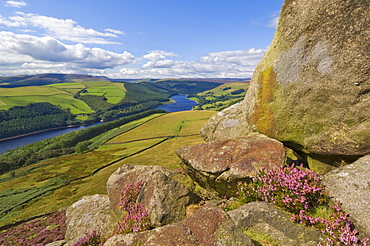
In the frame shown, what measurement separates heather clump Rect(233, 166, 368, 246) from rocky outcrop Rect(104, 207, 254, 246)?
9.46 feet

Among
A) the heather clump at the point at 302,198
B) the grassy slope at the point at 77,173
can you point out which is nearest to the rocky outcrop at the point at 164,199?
the heather clump at the point at 302,198

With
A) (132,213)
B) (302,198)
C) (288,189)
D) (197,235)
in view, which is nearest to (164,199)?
(132,213)

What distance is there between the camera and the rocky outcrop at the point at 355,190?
634 cm

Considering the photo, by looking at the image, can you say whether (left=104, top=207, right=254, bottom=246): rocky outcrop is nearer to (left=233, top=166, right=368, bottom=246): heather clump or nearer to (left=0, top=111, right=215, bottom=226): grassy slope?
(left=233, top=166, right=368, bottom=246): heather clump

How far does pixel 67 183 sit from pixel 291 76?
294 ft

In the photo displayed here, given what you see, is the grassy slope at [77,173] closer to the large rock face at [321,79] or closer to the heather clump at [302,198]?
the large rock face at [321,79]

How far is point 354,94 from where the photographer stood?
9094 mm

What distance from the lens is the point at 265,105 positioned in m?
12.2

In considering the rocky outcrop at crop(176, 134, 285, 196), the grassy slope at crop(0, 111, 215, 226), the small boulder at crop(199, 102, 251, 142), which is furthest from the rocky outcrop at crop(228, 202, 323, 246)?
the grassy slope at crop(0, 111, 215, 226)

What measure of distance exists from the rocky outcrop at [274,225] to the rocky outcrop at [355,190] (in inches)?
53.9

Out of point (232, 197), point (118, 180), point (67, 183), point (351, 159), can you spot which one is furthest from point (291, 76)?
point (67, 183)

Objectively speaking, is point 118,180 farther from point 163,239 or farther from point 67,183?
point 67,183

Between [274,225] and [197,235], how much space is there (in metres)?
3.40

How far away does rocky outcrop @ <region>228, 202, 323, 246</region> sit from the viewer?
672 cm
